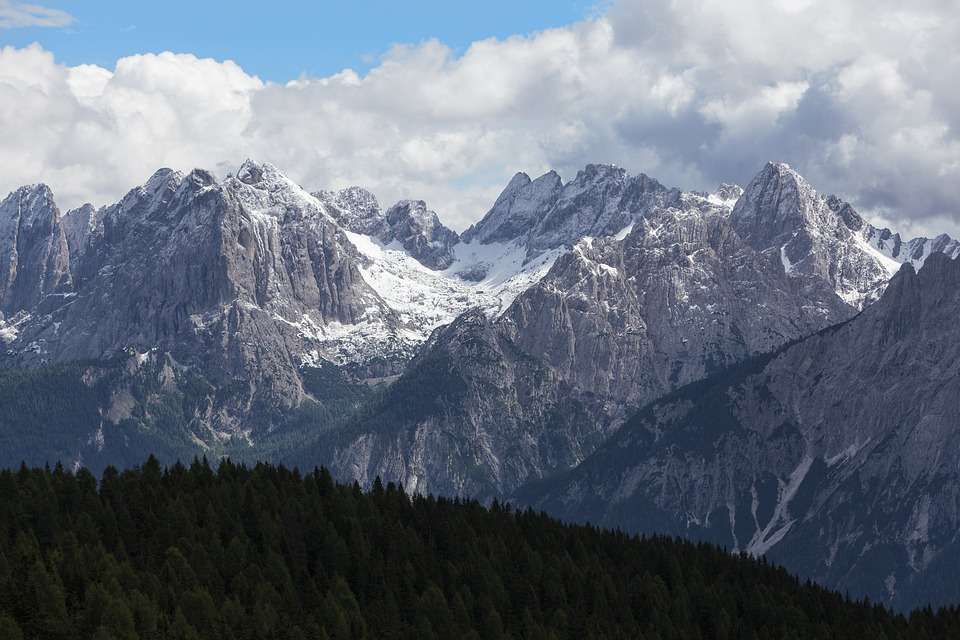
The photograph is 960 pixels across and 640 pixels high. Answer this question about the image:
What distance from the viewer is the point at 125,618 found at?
192250 millimetres

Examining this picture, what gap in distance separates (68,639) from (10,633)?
38.1ft

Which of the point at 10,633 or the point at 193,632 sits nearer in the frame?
the point at 10,633

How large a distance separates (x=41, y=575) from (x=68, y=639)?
9.32 metres

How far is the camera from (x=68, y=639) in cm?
19225

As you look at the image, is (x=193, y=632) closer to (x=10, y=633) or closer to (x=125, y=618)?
(x=125, y=618)

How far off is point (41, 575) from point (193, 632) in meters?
18.7

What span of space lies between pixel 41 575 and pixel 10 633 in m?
16.4

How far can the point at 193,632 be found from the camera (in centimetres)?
19625

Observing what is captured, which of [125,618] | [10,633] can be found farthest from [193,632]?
[10,633]

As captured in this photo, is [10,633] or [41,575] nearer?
[10,633]

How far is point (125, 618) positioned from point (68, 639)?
6768mm

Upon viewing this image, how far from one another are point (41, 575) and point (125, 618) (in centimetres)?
1257

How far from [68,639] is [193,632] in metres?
13.9

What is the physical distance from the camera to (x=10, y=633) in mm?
181500
